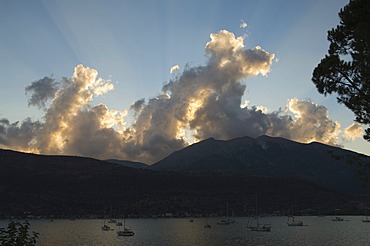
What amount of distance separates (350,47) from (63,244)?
337 feet

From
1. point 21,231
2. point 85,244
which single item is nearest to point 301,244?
point 85,244

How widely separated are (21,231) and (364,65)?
74.8 ft

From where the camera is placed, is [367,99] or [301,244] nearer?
[367,99]

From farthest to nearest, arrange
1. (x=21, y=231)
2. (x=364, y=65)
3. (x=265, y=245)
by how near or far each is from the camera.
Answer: (x=265, y=245) < (x=364, y=65) < (x=21, y=231)

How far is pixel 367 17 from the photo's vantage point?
27.8 meters

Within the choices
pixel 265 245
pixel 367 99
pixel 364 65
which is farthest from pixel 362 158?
pixel 265 245

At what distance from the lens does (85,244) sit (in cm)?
11431

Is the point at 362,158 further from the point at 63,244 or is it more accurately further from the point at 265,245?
the point at 63,244

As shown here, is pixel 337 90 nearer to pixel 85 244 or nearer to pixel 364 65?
pixel 364 65

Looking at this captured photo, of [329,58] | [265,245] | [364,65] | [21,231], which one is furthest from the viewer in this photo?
[265,245]

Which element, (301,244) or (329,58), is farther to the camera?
(301,244)

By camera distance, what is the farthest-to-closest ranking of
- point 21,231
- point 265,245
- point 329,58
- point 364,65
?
point 265,245 → point 329,58 → point 364,65 → point 21,231

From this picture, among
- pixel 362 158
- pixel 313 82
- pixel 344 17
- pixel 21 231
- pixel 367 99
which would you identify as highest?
pixel 344 17

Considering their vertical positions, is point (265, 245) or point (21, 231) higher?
point (21, 231)
